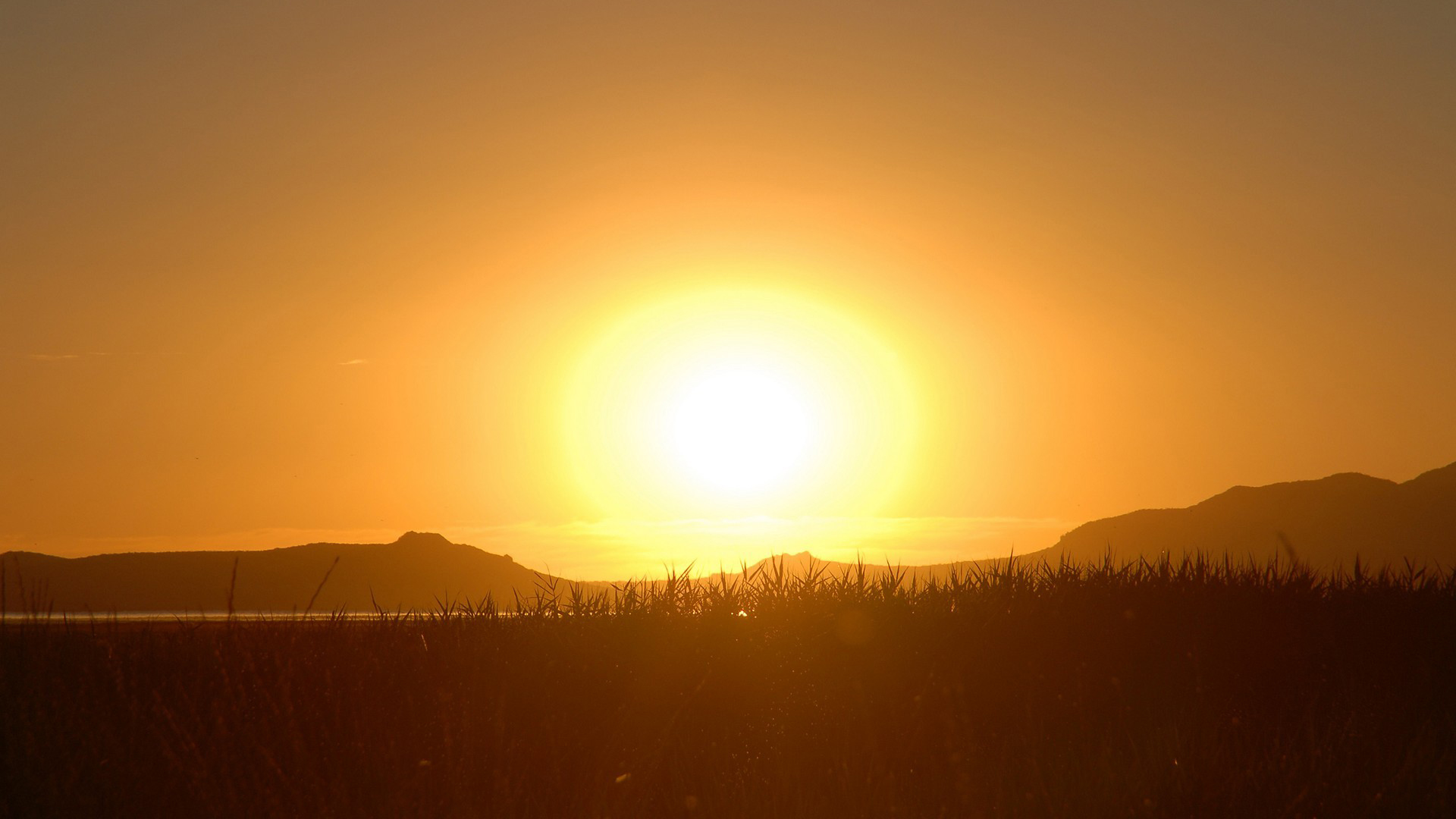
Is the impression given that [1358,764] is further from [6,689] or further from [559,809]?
[6,689]

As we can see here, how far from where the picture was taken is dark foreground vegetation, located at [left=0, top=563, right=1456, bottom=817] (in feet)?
19.7

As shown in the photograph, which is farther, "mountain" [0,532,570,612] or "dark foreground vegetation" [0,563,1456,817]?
"mountain" [0,532,570,612]

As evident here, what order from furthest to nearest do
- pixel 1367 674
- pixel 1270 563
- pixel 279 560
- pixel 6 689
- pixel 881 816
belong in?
1. pixel 279 560
2. pixel 1270 563
3. pixel 1367 674
4. pixel 6 689
5. pixel 881 816

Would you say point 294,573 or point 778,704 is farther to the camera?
point 294,573

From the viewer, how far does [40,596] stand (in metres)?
7.99

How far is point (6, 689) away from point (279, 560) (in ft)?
319

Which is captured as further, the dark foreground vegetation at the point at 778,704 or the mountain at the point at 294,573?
the mountain at the point at 294,573

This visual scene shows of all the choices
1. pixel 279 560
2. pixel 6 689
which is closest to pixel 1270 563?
pixel 6 689

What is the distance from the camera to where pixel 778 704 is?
27.3ft

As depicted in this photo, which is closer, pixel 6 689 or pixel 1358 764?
pixel 1358 764

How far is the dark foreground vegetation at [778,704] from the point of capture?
19.7ft

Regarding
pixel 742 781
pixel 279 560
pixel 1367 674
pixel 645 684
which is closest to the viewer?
pixel 742 781

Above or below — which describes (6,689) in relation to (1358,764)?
above

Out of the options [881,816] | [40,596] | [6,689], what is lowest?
[881,816]
